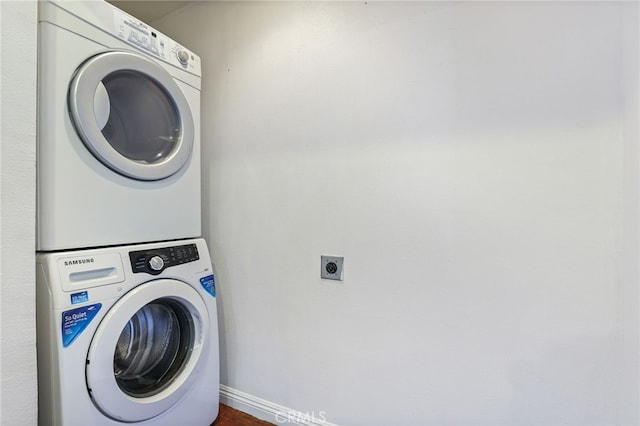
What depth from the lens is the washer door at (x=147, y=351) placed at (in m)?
0.96

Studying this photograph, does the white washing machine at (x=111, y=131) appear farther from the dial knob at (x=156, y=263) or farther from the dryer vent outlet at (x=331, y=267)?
the dryer vent outlet at (x=331, y=267)

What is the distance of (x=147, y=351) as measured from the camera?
1.21 m

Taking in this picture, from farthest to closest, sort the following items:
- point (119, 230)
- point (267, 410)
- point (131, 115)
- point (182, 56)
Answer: point (267, 410) < point (182, 56) < point (131, 115) < point (119, 230)

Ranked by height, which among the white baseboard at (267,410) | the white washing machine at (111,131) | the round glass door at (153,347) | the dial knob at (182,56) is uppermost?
the dial knob at (182,56)

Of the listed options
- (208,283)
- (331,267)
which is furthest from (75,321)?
(331,267)

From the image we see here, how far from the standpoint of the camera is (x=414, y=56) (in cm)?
118

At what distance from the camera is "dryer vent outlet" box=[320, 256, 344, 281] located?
4.35 feet

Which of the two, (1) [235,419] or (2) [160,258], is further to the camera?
(1) [235,419]

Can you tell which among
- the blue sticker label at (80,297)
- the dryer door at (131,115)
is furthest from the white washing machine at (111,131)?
the blue sticker label at (80,297)

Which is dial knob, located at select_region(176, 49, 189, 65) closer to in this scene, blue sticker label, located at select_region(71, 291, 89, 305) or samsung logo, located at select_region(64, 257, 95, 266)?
samsung logo, located at select_region(64, 257, 95, 266)

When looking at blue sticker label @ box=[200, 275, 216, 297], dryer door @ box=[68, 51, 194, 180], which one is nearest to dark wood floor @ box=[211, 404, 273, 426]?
blue sticker label @ box=[200, 275, 216, 297]

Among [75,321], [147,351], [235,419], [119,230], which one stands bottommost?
[235,419]

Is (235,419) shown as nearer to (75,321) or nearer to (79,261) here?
(75,321)

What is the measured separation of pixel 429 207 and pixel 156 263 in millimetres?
1082
